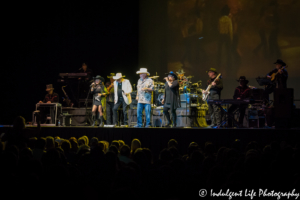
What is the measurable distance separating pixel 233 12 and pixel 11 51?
988cm

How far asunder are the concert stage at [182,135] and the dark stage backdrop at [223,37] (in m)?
5.14

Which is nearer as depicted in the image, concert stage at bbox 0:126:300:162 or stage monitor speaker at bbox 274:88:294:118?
concert stage at bbox 0:126:300:162

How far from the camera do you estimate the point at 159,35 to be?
48.9 feet

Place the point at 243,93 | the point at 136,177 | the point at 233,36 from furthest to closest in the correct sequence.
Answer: the point at 233,36, the point at 243,93, the point at 136,177

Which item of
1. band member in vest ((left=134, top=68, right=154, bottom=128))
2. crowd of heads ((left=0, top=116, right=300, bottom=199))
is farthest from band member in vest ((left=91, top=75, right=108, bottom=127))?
crowd of heads ((left=0, top=116, right=300, bottom=199))

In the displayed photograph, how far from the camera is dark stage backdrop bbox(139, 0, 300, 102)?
12625mm

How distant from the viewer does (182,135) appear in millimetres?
8477

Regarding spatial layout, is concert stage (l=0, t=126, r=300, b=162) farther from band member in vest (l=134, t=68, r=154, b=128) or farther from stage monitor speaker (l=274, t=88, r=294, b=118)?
band member in vest (l=134, t=68, r=154, b=128)

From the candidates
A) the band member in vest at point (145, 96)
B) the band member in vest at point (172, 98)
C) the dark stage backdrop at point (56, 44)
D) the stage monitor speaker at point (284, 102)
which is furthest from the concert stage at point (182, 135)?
the dark stage backdrop at point (56, 44)

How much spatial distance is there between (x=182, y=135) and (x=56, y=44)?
8750mm

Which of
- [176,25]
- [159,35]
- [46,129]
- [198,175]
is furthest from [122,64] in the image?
[198,175]

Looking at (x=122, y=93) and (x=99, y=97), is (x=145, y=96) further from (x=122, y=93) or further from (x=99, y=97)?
(x=99, y=97)

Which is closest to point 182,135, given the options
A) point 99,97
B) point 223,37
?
point 99,97

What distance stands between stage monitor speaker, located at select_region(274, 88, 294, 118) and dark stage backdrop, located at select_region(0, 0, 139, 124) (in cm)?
812
